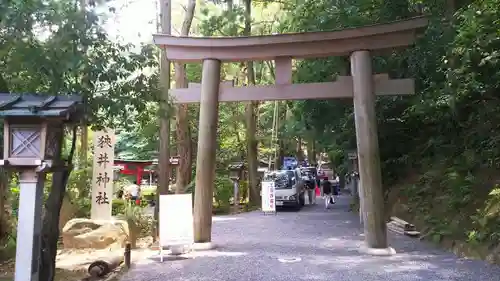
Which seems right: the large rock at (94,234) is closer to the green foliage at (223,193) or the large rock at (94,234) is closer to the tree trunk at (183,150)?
the tree trunk at (183,150)

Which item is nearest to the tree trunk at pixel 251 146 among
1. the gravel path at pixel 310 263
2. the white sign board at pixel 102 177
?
the gravel path at pixel 310 263

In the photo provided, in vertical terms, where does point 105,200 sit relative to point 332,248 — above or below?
above

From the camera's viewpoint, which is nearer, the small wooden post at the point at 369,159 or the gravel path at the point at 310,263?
the gravel path at the point at 310,263

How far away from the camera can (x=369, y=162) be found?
9.65 metres

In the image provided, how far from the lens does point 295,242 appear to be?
11.6 meters

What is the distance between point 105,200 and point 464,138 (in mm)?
10164

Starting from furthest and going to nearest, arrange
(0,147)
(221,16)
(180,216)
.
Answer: (221,16)
(180,216)
(0,147)

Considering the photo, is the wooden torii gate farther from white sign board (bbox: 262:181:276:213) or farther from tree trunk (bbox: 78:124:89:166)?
white sign board (bbox: 262:181:276:213)

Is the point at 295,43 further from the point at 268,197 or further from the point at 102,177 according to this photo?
the point at 268,197

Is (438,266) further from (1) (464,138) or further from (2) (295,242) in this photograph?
(1) (464,138)

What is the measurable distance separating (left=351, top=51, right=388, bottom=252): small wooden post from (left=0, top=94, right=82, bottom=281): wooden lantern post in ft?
20.4

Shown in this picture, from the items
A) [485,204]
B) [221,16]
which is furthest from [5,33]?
[221,16]

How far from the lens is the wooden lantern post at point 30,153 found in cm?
531

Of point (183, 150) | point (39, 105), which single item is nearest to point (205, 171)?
point (39, 105)
